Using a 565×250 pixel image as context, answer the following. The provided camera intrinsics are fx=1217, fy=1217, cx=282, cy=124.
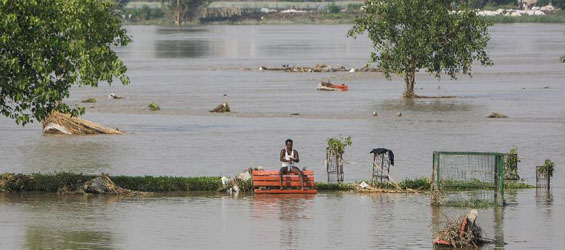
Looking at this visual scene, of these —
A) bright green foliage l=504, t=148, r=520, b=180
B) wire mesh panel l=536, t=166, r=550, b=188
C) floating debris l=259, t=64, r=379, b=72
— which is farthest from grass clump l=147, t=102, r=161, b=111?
wire mesh panel l=536, t=166, r=550, b=188

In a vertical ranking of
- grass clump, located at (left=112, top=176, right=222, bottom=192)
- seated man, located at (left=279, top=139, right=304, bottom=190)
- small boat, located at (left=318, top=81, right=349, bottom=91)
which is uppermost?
seated man, located at (left=279, top=139, right=304, bottom=190)

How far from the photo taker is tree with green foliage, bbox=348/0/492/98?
81312mm

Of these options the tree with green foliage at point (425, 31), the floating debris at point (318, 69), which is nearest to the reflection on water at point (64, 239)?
the tree with green foliage at point (425, 31)

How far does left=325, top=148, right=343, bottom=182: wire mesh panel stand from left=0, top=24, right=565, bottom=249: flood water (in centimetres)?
76

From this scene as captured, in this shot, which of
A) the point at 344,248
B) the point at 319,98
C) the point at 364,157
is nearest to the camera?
the point at 344,248

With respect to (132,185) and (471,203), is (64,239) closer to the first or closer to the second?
(132,185)

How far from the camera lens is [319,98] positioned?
9275 cm

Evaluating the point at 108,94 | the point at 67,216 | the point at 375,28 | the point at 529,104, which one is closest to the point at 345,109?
the point at 375,28

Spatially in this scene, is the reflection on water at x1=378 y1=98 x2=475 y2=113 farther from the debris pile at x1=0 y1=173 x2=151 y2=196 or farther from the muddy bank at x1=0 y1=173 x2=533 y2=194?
the debris pile at x1=0 y1=173 x2=151 y2=196

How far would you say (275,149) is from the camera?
6097cm

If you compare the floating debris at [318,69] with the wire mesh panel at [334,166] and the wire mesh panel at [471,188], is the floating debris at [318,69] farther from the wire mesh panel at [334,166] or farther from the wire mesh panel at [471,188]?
the wire mesh panel at [471,188]

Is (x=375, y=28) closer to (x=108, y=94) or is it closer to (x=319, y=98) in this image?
(x=319, y=98)

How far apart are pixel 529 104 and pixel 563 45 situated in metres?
99.5

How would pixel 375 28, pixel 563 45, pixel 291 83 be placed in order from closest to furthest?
pixel 375 28
pixel 291 83
pixel 563 45
